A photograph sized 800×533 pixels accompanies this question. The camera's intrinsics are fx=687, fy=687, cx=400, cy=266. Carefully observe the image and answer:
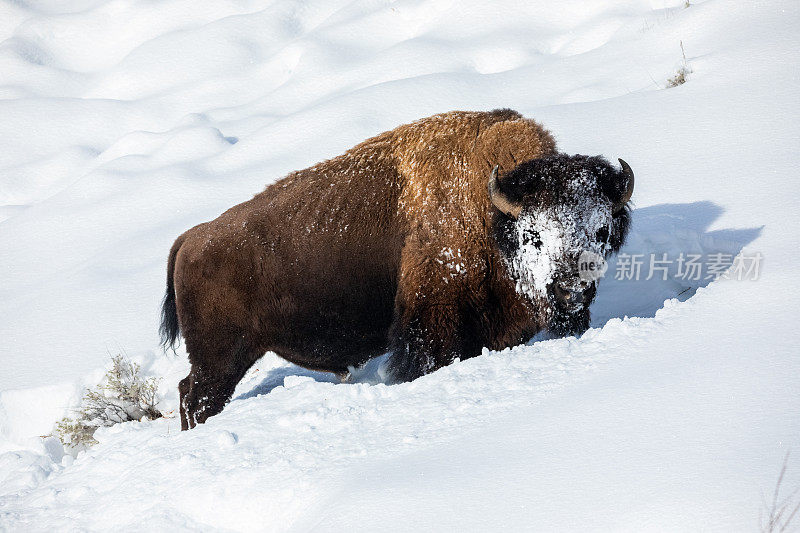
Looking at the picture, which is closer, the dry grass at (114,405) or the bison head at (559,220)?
the bison head at (559,220)

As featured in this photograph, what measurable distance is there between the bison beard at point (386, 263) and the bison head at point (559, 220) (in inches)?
→ 0.6

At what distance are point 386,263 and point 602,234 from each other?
143 centimetres

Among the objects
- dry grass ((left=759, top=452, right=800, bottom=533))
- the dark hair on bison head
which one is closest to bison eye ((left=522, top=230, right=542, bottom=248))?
the dark hair on bison head

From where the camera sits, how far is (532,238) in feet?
13.6

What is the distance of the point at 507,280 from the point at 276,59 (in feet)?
42.6

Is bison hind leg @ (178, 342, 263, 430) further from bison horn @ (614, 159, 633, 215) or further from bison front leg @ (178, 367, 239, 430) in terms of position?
bison horn @ (614, 159, 633, 215)

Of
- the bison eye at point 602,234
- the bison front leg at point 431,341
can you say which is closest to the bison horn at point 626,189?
the bison eye at point 602,234

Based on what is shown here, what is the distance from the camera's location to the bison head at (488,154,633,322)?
398cm

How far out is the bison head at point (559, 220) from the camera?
3984mm

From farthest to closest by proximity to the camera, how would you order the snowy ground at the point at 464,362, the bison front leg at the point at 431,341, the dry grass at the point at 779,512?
the bison front leg at the point at 431,341
the snowy ground at the point at 464,362
the dry grass at the point at 779,512

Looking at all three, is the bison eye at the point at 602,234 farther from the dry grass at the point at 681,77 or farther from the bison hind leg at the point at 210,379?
the dry grass at the point at 681,77

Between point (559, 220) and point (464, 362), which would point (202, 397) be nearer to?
point (464, 362)

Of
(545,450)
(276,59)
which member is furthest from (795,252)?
(276,59)

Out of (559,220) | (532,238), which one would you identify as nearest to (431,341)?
(532,238)
